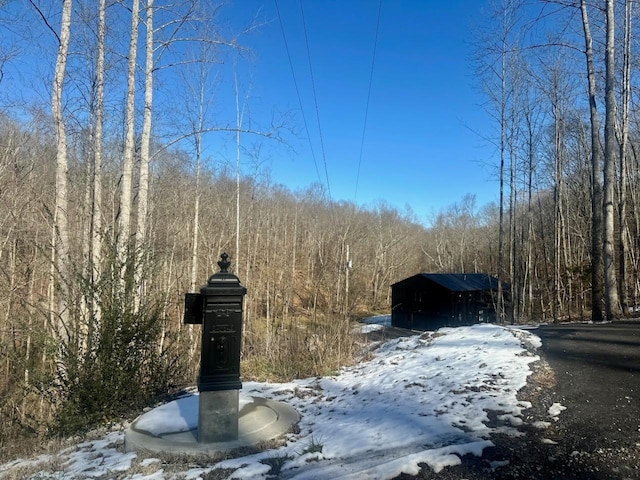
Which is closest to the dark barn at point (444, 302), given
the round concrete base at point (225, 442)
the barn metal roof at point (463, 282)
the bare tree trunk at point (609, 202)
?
the barn metal roof at point (463, 282)

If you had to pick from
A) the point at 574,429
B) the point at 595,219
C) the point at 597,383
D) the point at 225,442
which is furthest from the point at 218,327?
the point at 595,219

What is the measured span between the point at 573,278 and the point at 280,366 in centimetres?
1881

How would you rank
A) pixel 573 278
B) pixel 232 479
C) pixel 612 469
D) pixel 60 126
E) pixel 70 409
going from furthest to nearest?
pixel 573 278
pixel 60 126
pixel 70 409
pixel 232 479
pixel 612 469

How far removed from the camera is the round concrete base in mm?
3066

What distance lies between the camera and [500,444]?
2.74 m

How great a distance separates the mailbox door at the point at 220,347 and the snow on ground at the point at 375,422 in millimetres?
612

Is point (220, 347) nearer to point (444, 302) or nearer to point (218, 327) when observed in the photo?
point (218, 327)

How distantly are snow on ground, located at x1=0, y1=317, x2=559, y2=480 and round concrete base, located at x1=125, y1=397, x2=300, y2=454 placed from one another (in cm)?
11

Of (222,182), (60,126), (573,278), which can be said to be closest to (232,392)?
(60,126)

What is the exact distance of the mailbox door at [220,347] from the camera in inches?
126

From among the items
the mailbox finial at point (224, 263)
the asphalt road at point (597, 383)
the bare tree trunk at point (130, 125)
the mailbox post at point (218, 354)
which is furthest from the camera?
Answer: the bare tree trunk at point (130, 125)

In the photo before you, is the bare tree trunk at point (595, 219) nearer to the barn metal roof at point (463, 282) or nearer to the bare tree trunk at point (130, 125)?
the bare tree trunk at point (130, 125)

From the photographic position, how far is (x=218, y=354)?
323 centimetres

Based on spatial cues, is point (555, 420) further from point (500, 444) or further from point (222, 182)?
point (222, 182)
